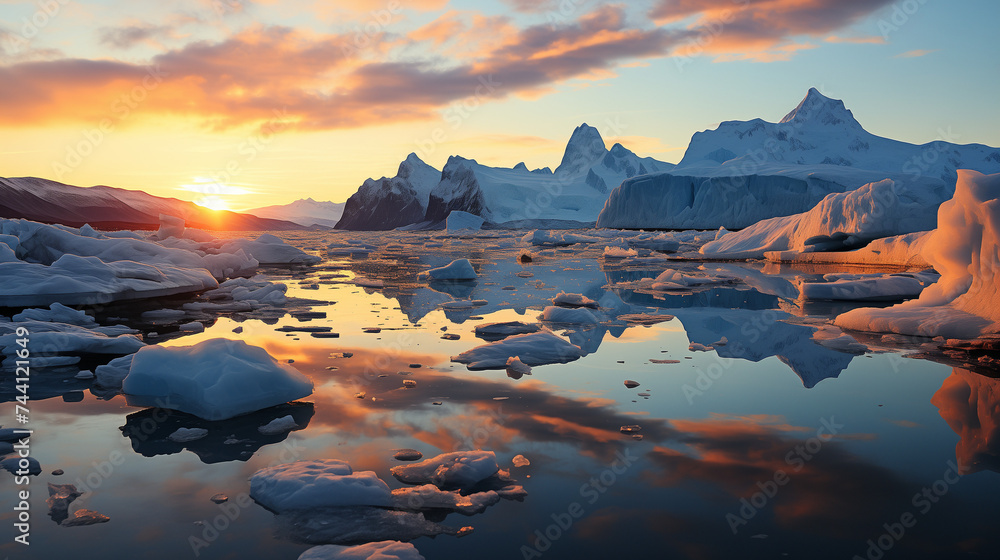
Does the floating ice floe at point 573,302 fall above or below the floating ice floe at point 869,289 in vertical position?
below

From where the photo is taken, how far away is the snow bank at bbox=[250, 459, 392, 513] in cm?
336

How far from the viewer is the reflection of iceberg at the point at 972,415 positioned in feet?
13.1

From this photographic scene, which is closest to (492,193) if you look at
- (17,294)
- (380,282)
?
(380,282)

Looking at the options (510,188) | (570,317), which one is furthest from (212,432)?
(510,188)

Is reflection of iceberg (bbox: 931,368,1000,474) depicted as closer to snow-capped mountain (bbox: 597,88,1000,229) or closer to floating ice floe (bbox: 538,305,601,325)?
floating ice floe (bbox: 538,305,601,325)

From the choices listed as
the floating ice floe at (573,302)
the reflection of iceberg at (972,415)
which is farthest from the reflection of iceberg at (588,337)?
the reflection of iceberg at (972,415)

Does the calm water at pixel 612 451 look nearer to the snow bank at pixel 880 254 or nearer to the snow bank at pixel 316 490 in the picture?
the snow bank at pixel 316 490

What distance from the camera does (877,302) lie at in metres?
11.5

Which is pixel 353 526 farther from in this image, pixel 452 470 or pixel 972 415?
pixel 972 415

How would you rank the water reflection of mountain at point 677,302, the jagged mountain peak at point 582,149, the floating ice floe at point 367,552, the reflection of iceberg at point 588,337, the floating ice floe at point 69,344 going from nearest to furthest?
the floating ice floe at point 367,552
the floating ice floe at point 69,344
the water reflection of mountain at point 677,302
the reflection of iceberg at point 588,337
the jagged mountain peak at point 582,149

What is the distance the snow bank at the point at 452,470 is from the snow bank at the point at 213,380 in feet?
6.06

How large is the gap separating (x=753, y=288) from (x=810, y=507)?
1163cm

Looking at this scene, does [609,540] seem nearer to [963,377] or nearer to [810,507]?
[810,507]

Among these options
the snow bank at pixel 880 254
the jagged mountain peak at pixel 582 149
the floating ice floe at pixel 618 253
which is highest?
the jagged mountain peak at pixel 582 149
